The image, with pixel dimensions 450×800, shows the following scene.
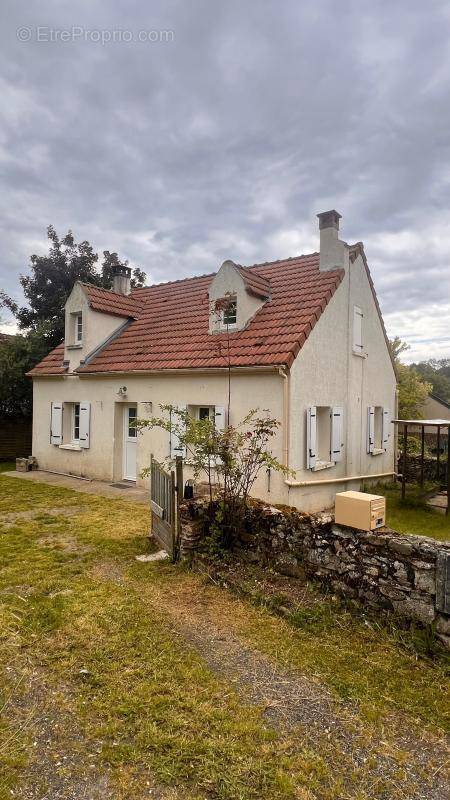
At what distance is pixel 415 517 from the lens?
9.92 metres

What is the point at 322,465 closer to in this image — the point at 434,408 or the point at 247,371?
the point at 247,371

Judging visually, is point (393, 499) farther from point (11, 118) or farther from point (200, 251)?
point (11, 118)

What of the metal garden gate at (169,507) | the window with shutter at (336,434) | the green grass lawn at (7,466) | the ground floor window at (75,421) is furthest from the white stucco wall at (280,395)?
the metal garden gate at (169,507)

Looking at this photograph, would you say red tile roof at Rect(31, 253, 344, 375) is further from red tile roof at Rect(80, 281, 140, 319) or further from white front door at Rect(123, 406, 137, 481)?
white front door at Rect(123, 406, 137, 481)

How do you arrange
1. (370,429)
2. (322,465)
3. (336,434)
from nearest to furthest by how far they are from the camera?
(322,465) → (336,434) → (370,429)

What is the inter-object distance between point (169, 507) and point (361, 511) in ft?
10.3

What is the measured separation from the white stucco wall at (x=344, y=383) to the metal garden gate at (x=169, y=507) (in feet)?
11.8

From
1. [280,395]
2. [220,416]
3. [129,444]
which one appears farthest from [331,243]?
[129,444]

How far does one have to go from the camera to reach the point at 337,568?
504 centimetres

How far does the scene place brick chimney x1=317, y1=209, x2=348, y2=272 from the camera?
38.7ft

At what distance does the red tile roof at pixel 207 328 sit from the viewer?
1028 centimetres

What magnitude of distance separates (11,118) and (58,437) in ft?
31.4

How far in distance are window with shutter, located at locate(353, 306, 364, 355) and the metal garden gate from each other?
7.93 meters

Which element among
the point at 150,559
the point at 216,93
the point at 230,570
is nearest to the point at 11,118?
the point at 216,93
